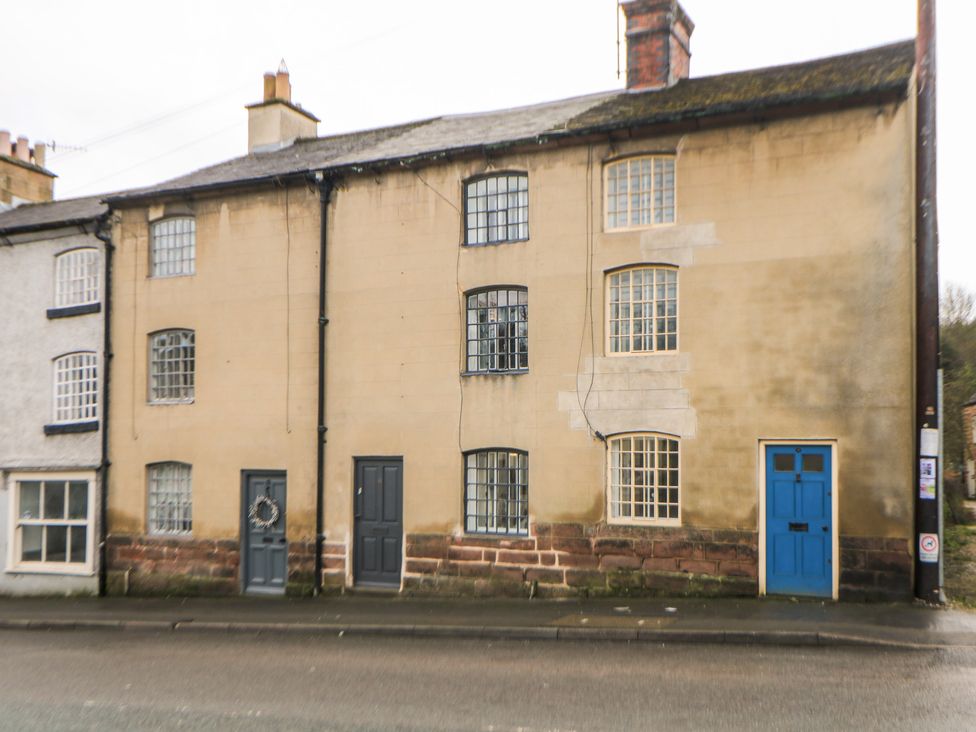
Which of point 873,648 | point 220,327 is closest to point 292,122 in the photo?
point 220,327

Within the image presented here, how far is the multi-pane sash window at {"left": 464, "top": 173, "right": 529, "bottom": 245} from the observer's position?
53.1ft

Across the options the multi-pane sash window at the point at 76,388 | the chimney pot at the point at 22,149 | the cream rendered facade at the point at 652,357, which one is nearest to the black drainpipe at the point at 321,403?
the cream rendered facade at the point at 652,357

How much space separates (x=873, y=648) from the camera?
10.8 meters

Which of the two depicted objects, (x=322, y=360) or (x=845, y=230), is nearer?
(x=845, y=230)

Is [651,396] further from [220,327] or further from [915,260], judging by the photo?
[220,327]

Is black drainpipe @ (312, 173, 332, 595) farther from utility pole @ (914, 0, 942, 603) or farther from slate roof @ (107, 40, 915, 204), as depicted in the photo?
utility pole @ (914, 0, 942, 603)

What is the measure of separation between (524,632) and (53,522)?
12.7 m

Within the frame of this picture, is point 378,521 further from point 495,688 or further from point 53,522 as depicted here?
point 53,522

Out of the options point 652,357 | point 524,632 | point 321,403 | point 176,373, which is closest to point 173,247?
point 176,373

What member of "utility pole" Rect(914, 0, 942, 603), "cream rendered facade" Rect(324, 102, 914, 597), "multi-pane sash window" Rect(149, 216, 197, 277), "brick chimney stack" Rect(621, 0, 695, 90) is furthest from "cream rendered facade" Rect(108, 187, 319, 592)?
"utility pole" Rect(914, 0, 942, 603)

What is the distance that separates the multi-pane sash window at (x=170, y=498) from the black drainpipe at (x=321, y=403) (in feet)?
10.3

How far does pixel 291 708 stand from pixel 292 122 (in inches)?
644

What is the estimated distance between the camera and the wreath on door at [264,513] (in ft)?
58.6

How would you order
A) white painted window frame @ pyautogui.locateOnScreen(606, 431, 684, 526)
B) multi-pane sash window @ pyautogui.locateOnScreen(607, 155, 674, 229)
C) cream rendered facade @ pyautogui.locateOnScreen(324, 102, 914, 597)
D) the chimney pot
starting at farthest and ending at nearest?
1. the chimney pot
2. multi-pane sash window @ pyautogui.locateOnScreen(607, 155, 674, 229)
3. white painted window frame @ pyautogui.locateOnScreen(606, 431, 684, 526)
4. cream rendered facade @ pyautogui.locateOnScreen(324, 102, 914, 597)
